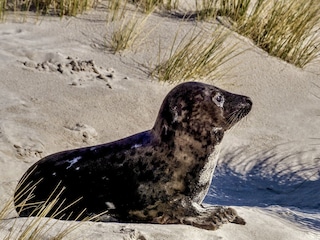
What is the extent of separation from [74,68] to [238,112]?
3.11 metres

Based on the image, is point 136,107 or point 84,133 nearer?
point 84,133

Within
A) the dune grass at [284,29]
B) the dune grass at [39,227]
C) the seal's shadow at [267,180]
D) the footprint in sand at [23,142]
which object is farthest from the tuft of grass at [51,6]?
the dune grass at [39,227]

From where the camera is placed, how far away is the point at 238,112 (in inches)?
190

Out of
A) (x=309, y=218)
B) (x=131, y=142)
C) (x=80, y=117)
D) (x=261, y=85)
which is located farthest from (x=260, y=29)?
(x=131, y=142)

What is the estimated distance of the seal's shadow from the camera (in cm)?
641

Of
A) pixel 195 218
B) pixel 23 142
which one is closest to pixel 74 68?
pixel 23 142

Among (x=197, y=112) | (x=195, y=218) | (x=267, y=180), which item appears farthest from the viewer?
(x=267, y=180)

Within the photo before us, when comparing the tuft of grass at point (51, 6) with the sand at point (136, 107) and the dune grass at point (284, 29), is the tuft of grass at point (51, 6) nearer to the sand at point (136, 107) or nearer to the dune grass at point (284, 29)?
the sand at point (136, 107)

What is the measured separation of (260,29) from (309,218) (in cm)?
363

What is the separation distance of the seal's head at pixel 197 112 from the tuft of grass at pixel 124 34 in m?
3.39

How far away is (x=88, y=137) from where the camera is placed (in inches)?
269

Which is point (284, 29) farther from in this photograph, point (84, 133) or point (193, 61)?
point (84, 133)

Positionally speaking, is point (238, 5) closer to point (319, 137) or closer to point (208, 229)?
point (319, 137)

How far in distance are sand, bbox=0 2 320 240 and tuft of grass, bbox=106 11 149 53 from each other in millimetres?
75
